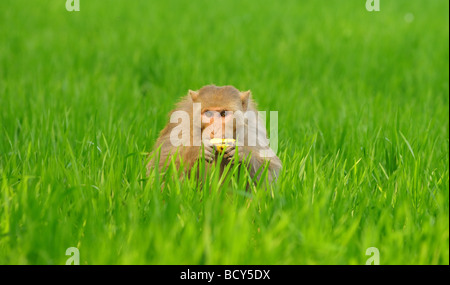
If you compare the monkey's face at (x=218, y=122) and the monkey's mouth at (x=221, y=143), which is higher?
the monkey's face at (x=218, y=122)

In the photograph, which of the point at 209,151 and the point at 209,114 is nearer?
the point at 209,151

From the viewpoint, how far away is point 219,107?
9.99ft

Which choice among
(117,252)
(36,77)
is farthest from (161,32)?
(117,252)

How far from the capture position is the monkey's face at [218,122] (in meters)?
2.99

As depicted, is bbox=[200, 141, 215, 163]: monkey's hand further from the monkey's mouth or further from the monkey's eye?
the monkey's eye

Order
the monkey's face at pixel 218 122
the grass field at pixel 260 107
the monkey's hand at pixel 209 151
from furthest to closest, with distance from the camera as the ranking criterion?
the monkey's face at pixel 218 122, the monkey's hand at pixel 209 151, the grass field at pixel 260 107

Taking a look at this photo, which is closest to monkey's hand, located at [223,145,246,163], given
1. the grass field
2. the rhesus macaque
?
the rhesus macaque

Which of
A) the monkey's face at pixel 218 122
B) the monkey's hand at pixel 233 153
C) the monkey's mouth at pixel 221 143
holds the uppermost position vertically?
the monkey's face at pixel 218 122

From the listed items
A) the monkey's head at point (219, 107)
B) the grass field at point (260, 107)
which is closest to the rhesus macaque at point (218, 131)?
the monkey's head at point (219, 107)

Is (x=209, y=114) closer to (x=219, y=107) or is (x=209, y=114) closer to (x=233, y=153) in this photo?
(x=219, y=107)

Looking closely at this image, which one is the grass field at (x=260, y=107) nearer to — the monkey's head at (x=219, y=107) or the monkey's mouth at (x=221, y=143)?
the monkey's mouth at (x=221, y=143)

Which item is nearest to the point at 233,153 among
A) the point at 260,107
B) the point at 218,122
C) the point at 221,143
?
the point at 221,143

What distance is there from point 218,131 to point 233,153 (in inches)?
5.7
